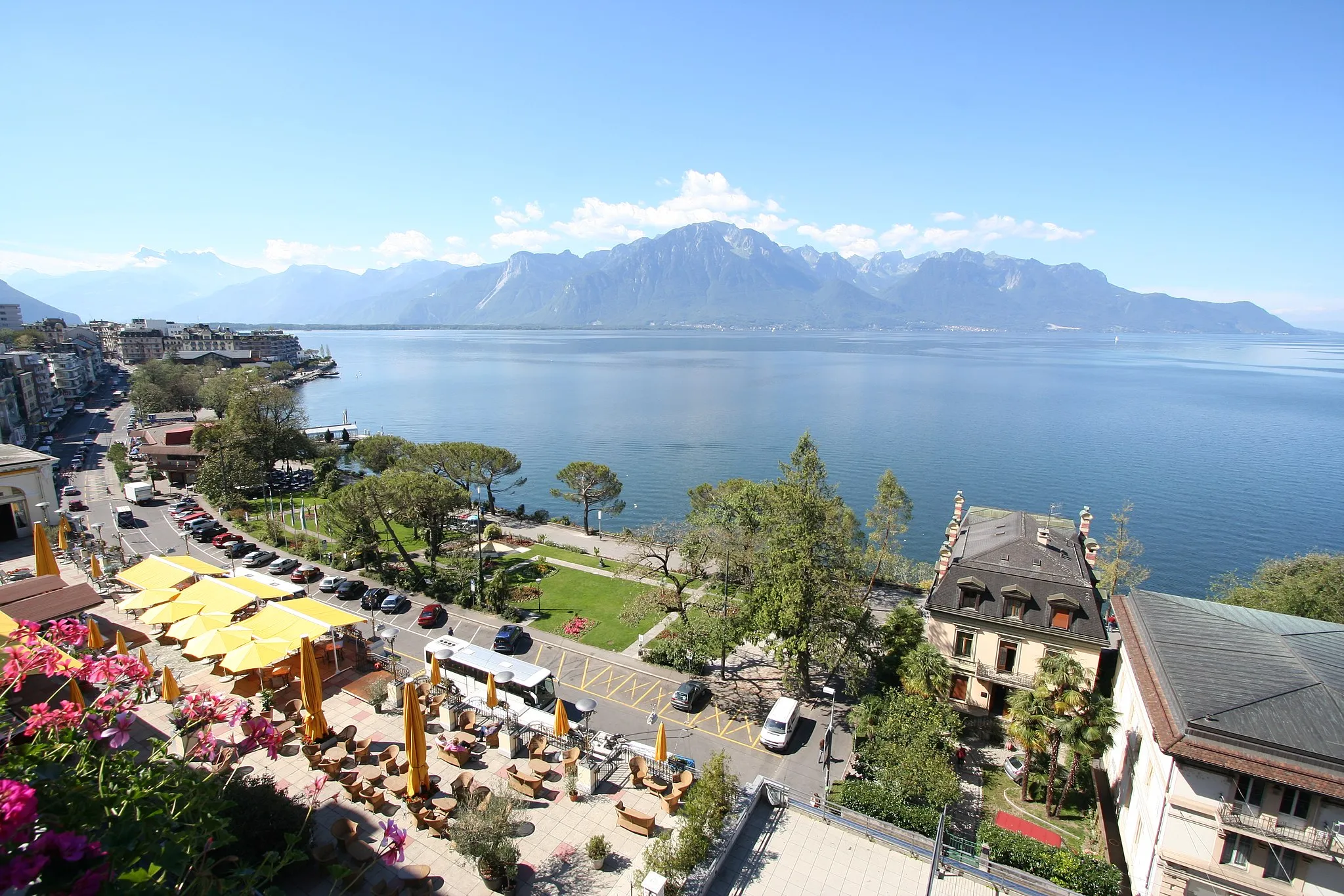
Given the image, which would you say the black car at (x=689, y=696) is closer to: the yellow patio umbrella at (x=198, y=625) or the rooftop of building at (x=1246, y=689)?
the rooftop of building at (x=1246, y=689)

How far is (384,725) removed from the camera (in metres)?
21.5

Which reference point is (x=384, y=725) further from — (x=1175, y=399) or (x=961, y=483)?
(x=1175, y=399)

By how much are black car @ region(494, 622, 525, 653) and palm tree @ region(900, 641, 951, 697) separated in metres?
17.1

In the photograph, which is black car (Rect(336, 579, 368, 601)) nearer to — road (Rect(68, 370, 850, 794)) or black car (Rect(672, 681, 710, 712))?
road (Rect(68, 370, 850, 794))

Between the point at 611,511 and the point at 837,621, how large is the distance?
32.5 m

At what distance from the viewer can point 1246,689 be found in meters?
16.1

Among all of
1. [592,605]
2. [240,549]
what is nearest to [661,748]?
[592,605]

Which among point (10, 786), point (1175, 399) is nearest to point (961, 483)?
point (10, 786)

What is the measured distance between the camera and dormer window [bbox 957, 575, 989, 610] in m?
25.8

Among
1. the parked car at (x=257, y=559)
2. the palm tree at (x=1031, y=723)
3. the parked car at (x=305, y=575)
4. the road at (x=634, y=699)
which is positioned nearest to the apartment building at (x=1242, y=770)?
the palm tree at (x=1031, y=723)

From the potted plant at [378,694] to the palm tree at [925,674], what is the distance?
19.3m

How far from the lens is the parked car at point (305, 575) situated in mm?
36562

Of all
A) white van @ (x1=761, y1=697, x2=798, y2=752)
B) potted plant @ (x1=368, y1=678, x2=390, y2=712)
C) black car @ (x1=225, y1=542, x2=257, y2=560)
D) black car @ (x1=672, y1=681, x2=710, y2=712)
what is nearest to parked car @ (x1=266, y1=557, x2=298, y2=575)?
black car @ (x1=225, y1=542, x2=257, y2=560)

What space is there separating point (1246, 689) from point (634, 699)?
19445 millimetres
